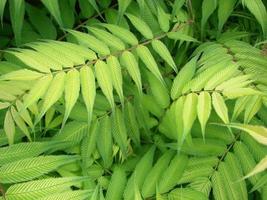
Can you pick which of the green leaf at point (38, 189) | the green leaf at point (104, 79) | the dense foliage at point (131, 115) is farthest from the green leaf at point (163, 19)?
the green leaf at point (38, 189)

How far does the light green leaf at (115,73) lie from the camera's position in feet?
4.13

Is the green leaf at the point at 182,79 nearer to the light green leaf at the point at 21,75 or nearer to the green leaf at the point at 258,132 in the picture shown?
the light green leaf at the point at 21,75

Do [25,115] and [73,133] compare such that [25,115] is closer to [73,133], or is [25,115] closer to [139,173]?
[73,133]

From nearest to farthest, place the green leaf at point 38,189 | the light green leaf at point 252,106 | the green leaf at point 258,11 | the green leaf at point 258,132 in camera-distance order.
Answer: the green leaf at point 258,132 < the green leaf at point 38,189 < the light green leaf at point 252,106 < the green leaf at point 258,11

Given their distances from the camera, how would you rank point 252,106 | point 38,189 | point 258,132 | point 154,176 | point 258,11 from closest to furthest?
point 258,132 → point 38,189 → point 252,106 → point 154,176 → point 258,11

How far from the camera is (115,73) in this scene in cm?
130

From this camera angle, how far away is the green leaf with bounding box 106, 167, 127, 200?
4.47 ft

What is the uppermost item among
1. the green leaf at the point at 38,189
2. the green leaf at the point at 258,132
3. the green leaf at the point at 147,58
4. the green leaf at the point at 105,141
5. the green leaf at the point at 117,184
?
the green leaf at the point at 258,132

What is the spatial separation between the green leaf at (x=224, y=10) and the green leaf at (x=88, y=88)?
1.82 ft

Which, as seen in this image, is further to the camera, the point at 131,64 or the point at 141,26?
the point at 141,26

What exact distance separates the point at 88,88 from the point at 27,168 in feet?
0.87

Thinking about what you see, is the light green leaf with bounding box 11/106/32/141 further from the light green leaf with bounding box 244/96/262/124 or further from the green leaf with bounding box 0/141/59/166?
the light green leaf with bounding box 244/96/262/124

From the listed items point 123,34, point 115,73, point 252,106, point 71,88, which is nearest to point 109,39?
point 123,34

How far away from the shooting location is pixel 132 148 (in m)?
1.58
